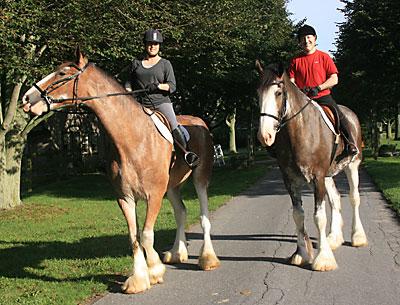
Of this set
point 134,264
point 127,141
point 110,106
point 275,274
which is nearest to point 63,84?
point 110,106

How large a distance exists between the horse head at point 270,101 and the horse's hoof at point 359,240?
292 centimetres

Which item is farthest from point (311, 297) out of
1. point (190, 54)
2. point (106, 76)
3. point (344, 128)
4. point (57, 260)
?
point (190, 54)

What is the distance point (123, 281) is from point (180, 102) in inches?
908

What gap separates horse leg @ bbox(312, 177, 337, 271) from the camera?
6690mm

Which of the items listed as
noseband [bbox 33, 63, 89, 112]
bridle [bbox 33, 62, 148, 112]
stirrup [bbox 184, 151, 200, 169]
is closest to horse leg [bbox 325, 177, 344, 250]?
stirrup [bbox 184, 151, 200, 169]

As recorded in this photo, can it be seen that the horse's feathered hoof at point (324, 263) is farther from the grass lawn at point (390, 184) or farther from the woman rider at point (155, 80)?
the grass lawn at point (390, 184)

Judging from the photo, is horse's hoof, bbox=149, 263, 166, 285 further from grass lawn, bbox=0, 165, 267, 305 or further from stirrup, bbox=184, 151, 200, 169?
stirrup, bbox=184, 151, 200, 169

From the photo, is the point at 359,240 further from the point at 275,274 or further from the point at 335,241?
the point at 275,274

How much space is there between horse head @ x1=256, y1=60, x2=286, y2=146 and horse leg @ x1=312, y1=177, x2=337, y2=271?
116 cm

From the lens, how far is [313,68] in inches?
295

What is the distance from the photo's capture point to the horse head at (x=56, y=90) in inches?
222

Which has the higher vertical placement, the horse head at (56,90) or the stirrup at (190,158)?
the horse head at (56,90)

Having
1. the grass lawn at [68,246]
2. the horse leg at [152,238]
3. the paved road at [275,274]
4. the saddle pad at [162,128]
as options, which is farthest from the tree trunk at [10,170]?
the horse leg at [152,238]

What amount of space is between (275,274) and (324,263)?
69 cm
